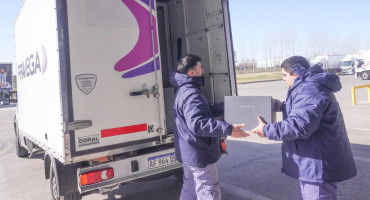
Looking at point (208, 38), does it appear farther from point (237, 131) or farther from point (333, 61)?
point (333, 61)

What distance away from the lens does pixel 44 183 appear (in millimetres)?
5508

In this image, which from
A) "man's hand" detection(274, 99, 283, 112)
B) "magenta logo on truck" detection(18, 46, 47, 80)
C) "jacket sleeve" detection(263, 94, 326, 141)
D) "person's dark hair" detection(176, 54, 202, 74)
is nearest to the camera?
"jacket sleeve" detection(263, 94, 326, 141)

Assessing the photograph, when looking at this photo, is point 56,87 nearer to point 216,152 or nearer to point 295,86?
point 216,152

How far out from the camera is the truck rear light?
3260mm

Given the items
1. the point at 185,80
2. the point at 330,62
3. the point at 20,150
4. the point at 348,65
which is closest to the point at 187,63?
the point at 185,80

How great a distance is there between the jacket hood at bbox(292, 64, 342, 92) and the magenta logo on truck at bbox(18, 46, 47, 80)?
279 cm

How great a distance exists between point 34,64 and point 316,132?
369 cm

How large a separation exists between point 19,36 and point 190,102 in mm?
3967

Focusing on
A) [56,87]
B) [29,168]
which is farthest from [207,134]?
[29,168]

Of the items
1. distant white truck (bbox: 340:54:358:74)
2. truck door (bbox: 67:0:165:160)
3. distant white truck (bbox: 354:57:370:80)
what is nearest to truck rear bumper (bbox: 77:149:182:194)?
truck door (bbox: 67:0:165:160)

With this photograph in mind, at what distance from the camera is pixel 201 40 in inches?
203

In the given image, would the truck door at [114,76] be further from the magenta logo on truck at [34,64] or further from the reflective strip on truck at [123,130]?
the magenta logo on truck at [34,64]

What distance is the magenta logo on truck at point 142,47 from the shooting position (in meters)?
3.51

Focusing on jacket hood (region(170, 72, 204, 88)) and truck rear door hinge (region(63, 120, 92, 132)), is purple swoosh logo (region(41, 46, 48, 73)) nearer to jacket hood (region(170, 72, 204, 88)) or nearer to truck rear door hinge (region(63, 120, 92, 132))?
truck rear door hinge (region(63, 120, 92, 132))
